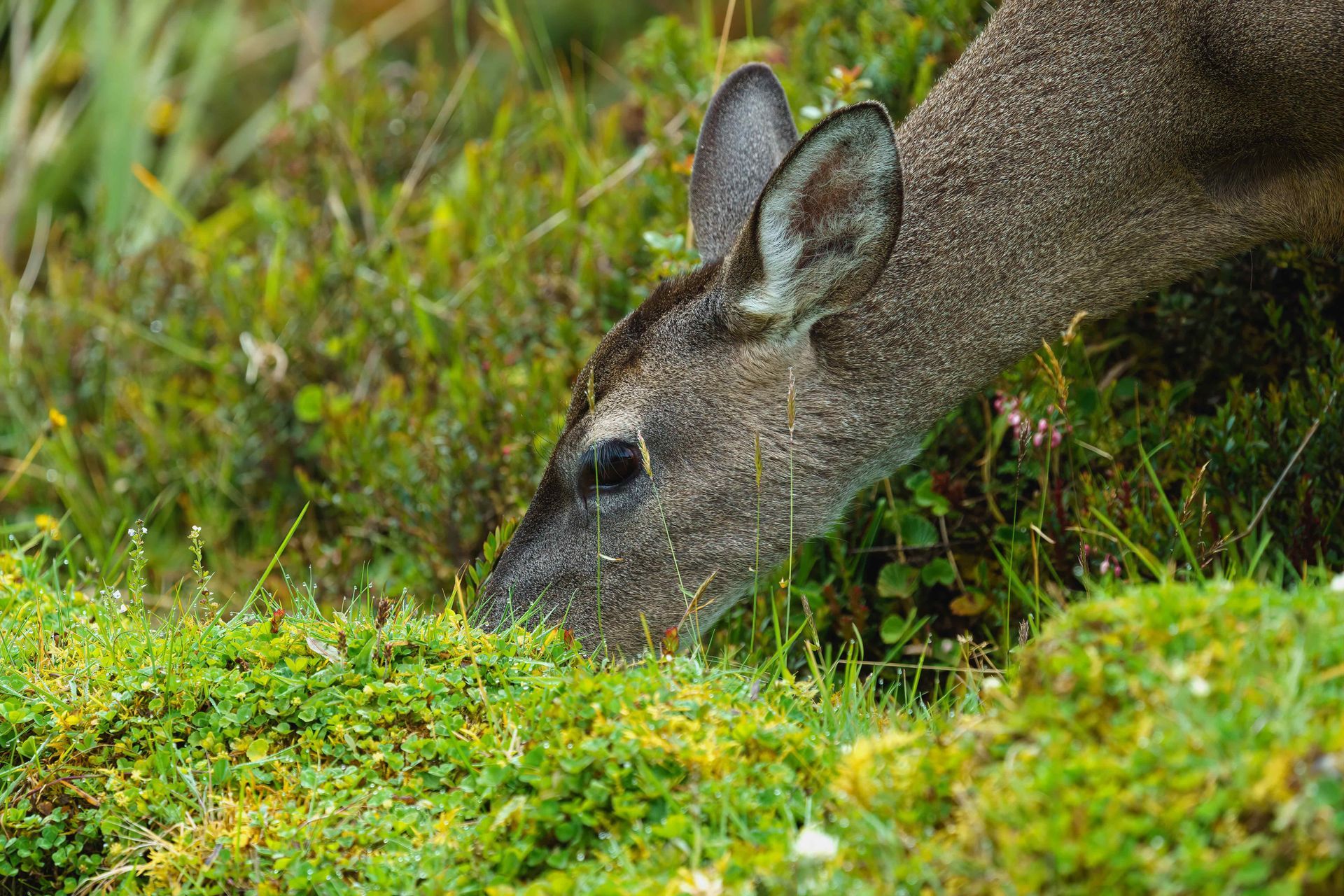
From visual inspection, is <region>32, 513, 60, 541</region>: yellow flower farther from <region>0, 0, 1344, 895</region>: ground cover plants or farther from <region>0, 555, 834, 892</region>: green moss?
Result: <region>0, 555, 834, 892</region>: green moss

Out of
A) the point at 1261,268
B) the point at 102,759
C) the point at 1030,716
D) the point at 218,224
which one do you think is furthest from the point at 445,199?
the point at 1030,716

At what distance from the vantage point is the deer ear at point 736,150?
4801 millimetres

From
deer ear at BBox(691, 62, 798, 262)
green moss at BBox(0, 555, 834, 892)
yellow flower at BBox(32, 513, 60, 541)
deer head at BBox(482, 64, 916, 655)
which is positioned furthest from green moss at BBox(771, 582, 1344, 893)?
yellow flower at BBox(32, 513, 60, 541)

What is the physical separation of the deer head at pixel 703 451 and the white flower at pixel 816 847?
1.81 m

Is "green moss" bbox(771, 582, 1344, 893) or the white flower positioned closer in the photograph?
"green moss" bbox(771, 582, 1344, 893)

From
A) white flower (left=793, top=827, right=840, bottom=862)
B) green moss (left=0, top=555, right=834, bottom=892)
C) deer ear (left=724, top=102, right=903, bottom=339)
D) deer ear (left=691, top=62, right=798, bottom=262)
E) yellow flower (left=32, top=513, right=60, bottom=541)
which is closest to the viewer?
white flower (left=793, top=827, right=840, bottom=862)

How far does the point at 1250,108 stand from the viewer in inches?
163

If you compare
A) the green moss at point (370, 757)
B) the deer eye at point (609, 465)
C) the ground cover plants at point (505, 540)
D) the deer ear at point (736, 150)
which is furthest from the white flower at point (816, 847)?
the deer ear at point (736, 150)

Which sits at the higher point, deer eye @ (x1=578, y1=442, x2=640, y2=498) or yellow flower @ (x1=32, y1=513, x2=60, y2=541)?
deer eye @ (x1=578, y1=442, x2=640, y2=498)

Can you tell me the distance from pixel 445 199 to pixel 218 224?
72.9 inches

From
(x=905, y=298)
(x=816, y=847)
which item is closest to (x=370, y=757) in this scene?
(x=816, y=847)

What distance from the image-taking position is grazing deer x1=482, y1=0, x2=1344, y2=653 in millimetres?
4188

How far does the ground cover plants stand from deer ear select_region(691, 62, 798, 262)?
23 cm

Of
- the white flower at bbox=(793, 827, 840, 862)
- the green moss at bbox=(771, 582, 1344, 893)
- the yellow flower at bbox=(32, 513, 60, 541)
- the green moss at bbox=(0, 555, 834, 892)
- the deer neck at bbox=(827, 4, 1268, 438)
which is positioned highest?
the deer neck at bbox=(827, 4, 1268, 438)
